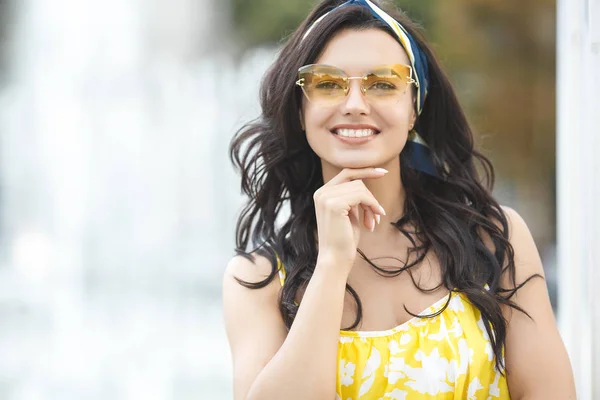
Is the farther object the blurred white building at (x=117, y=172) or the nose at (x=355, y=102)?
the blurred white building at (x=117, y=172)

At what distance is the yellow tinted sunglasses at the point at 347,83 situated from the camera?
2.12m

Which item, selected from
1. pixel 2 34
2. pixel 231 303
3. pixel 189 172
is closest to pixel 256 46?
pixel 189 172

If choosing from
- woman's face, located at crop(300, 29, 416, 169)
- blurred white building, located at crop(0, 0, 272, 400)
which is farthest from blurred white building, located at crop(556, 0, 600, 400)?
blurred white building, located at crop(0, 0, 272, 400)

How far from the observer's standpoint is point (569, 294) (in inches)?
116

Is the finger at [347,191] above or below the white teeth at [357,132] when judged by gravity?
below

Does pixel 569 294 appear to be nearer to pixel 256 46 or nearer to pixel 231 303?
pixel 231 303

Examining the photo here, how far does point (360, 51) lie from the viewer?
2.15 meters

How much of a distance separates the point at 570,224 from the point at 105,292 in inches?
152

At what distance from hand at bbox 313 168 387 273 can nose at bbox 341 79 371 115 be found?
0.16 m

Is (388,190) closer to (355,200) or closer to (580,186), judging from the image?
(355,200)

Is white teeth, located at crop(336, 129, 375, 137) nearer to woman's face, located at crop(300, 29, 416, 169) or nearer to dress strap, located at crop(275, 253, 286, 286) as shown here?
woman's face, located at crop(300, 29, 416, 169)

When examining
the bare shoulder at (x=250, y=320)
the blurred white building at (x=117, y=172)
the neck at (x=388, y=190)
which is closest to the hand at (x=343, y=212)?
the neck at (x=388, y=190)

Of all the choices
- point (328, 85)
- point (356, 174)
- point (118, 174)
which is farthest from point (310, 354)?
point (118, 174)

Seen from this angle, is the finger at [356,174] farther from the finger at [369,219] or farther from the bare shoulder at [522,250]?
the bare shoulder at [522,250]
